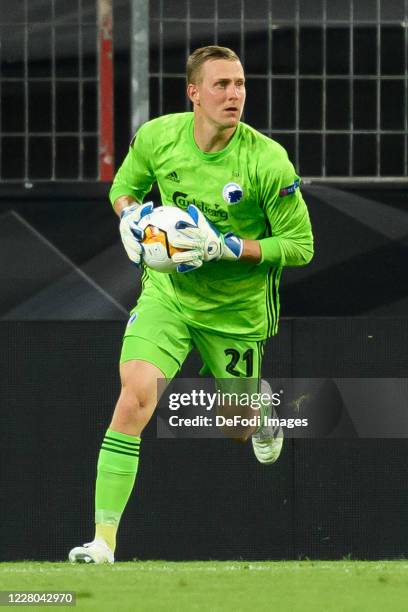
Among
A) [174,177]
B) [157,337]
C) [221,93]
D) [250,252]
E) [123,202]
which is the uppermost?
[221,93]

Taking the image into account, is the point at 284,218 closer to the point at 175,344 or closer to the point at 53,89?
the point at 175,344

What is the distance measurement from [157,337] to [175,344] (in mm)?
117

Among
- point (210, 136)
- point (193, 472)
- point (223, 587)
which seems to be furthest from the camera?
point (193, 472)

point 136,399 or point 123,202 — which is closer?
point 136,399

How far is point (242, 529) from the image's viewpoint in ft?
34.7

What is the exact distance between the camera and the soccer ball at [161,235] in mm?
8383

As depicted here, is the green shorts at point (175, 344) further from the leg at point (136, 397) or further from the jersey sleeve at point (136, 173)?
the jersey sleeve at point (136, 173)

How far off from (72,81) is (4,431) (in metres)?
2.53

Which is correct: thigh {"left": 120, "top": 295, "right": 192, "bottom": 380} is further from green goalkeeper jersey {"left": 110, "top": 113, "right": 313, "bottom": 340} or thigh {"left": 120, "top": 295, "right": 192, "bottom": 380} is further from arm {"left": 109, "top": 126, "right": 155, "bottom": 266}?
arm {"left": 109, "top": 126, "right": 155, "bottom": 266}

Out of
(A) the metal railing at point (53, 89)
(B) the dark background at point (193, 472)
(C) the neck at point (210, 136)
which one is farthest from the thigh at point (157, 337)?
(A) the metal railing at point (53, 89)

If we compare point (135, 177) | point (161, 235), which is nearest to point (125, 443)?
point (161, 235)

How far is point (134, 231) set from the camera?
8477 millimetres

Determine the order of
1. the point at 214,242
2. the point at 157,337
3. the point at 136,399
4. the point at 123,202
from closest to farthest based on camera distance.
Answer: the point at 136,399 < the point at 214,242 < the point at 157,337 < the point at 123,202

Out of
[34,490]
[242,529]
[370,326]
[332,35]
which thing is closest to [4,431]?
[34,490]
